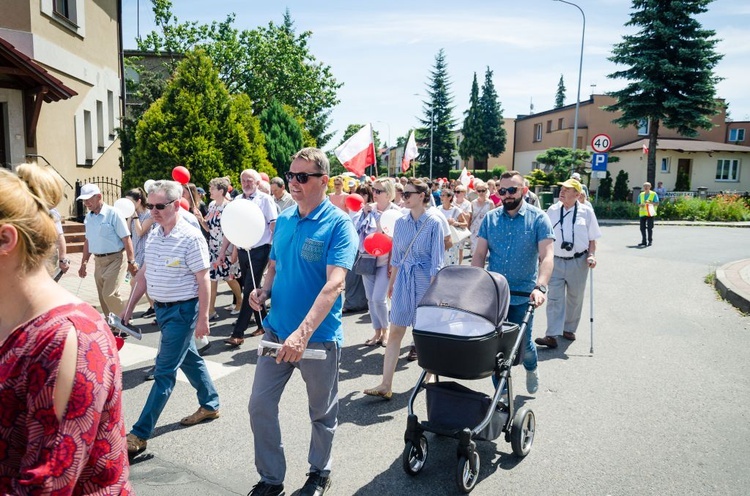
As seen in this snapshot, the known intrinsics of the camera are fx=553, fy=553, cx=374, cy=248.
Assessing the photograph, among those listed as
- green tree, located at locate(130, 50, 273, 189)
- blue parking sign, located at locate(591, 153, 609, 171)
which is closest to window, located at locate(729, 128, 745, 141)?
blue parking sign, located at locate(591, 153, 609, 171)

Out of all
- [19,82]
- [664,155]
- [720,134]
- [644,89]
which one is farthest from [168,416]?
[720,134]

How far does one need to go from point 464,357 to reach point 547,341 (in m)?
3.78

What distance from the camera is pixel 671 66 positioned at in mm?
28938

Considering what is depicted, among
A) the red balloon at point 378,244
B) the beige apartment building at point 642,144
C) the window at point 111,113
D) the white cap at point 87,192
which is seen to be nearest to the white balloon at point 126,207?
the white cap at point 87,192

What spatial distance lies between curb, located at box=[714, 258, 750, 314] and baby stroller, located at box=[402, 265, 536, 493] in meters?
7.00

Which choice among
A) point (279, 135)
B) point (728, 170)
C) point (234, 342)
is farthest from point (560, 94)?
point (234, 342)

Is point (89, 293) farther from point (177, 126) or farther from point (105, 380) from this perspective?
point (105, 380)

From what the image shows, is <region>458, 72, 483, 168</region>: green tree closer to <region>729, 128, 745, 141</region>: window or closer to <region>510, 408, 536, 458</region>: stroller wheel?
<region>729, 128, 745, 141</region>: window

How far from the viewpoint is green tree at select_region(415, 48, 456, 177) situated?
65.1 metres

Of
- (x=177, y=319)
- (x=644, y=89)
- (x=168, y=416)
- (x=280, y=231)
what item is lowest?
(x=168, y=416)

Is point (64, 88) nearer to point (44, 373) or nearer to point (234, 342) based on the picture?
point (234, 342)

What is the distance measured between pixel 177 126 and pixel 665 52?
26.9 metres

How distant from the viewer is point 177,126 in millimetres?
14375

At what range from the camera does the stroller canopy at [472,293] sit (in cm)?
367
